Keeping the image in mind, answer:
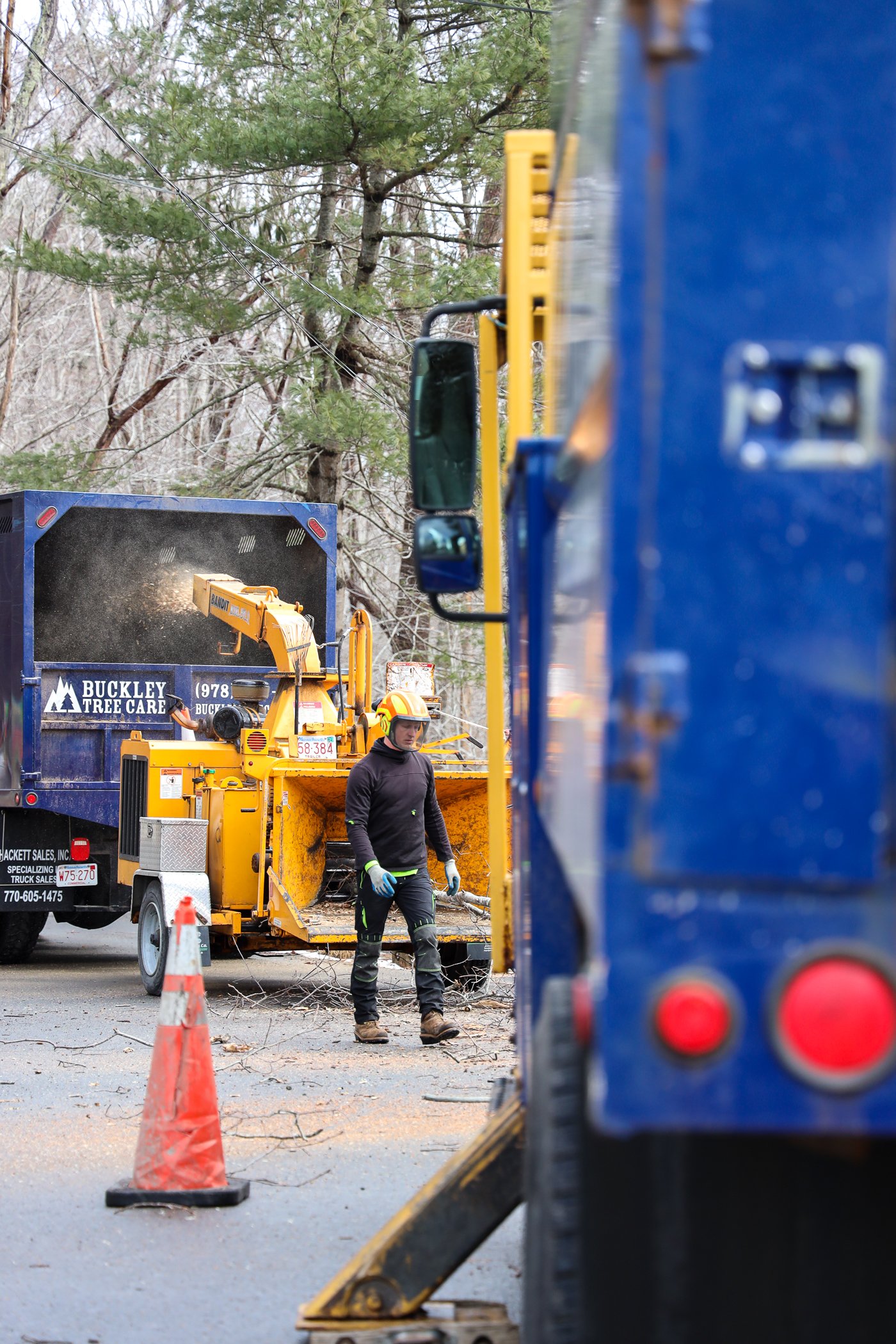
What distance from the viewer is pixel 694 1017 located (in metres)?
2.01

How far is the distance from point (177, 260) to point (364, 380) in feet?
8.33

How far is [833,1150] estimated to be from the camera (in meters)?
2.37

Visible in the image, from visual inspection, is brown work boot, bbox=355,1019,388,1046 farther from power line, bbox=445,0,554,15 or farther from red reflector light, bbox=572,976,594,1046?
power line, bbox=445,0,554,15

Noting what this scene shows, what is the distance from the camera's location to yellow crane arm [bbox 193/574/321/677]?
1259 centimetres

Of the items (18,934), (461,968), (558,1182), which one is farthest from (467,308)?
(18,934)

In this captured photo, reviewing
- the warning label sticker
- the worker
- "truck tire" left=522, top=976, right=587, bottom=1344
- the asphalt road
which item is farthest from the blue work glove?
"truck tire" left=522, top=976, right=587, bottom=1344

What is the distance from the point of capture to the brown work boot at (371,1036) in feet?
32.0

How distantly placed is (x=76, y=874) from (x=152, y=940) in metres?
2.23

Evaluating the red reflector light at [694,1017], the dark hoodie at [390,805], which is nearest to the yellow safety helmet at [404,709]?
the dark hoodie at [390,805]

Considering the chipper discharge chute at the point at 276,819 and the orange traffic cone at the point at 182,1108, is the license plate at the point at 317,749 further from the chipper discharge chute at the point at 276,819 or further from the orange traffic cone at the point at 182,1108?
the orange traffic cone at the point at 182,1108

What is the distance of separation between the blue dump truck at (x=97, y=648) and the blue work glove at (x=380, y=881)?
191 inches

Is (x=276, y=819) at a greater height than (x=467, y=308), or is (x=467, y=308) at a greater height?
(x=467, y=308)

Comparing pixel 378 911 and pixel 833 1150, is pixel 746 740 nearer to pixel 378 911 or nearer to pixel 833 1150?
pixel 833 1150

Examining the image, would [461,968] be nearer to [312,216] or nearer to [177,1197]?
[177,1197]
